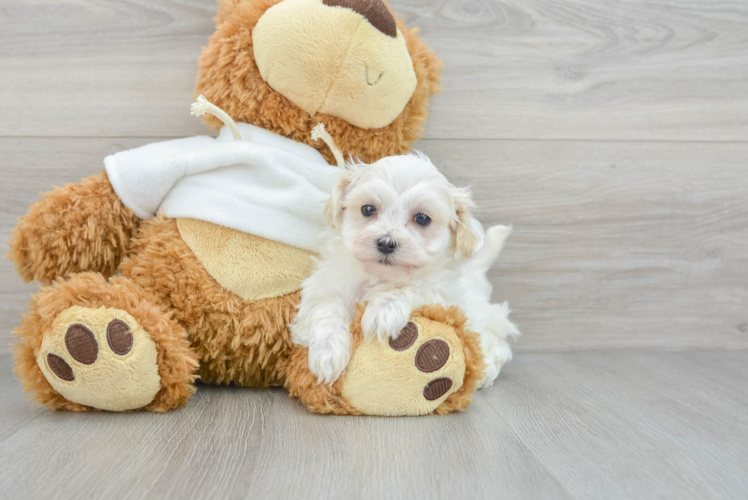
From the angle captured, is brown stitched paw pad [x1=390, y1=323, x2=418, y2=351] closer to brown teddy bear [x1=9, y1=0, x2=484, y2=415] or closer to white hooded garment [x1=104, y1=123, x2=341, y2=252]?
brown teddy bear [x1=9, y1=0, x2=484, y2=415]

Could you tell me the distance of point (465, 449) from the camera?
2.88 ft

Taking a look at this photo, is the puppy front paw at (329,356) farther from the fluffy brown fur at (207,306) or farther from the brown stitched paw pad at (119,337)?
the brown stitched paw pad at (119,337)

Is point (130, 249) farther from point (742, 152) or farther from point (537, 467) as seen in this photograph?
point (742, 152)

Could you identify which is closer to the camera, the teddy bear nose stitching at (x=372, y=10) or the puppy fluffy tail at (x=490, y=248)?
the teddy bear nose stitching at (x=372, y=10)

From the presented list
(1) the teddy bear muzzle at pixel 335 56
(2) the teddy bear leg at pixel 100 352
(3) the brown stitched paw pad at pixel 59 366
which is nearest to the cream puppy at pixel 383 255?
(1) the teddy bear muzzle at pixel 335 56

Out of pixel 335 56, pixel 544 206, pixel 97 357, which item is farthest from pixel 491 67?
pixel 97 357

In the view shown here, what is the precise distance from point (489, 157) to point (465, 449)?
816 mm

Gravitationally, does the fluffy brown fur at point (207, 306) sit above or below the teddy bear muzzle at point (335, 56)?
below

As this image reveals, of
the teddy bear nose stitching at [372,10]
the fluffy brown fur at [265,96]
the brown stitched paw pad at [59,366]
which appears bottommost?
the brown stitched paw pad at [59,366]

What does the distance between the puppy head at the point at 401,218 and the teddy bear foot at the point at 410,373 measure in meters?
0.11

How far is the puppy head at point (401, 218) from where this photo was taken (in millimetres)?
991

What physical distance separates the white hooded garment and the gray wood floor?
0.30 metres

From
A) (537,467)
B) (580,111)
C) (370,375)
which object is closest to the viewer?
(537,467)

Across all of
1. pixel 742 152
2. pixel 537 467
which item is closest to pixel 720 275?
pixel 742 152
